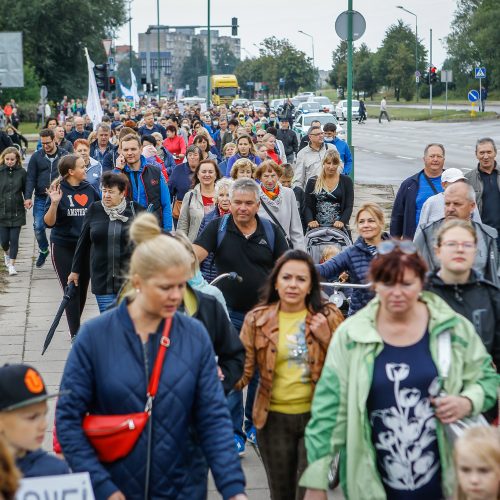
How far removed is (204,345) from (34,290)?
10800 millimetres

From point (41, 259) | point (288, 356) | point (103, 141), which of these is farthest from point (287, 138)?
point (288, 356)

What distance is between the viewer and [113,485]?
4254 millimetres

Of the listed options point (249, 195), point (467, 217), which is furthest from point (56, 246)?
point (467, 217)

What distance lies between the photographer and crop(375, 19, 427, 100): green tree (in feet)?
347

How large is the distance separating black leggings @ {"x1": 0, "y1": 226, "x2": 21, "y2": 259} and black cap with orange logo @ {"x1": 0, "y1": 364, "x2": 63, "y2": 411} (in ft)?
39.2

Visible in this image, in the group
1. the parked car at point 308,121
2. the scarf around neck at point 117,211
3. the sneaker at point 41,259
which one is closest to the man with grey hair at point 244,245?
the scarf around neck at point 117,211

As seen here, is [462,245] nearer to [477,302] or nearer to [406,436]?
[477,302]

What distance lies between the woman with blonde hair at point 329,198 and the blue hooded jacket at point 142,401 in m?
7.42

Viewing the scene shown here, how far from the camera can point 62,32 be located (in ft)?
238

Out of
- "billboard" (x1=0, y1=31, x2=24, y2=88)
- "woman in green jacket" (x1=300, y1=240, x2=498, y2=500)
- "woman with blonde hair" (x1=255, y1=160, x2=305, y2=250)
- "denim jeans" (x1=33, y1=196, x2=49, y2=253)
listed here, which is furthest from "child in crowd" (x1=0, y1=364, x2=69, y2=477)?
"billboard" (x1=0, y1=31, x2=24, y2=88)

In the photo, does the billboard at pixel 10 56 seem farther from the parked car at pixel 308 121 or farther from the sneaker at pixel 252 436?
the sneaker at pixel 252 436

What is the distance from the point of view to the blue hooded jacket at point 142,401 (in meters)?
4.25

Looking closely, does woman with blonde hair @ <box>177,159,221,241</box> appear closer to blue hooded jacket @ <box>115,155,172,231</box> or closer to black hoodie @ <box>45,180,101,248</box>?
blue hooded jacket @ <box>115,155,172,231</box>

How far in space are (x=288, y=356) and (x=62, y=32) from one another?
69.1m
